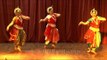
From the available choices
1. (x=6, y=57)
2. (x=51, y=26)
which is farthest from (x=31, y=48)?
(x=6, y=57)

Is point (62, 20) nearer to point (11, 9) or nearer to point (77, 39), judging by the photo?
point (77, 39)

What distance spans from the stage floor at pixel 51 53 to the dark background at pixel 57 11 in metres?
0.52

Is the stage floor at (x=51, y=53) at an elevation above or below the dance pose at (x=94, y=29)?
below

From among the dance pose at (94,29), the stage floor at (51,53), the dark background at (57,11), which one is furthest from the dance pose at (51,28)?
the dark background at (57,11)

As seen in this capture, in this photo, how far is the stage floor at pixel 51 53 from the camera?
298 inches

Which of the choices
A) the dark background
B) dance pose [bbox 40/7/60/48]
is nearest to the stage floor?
dance pose [bbox 40/7/60/48]

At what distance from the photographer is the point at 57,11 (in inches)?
384

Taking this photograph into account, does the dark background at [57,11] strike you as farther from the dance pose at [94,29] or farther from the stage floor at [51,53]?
the dance pose at [94,29]

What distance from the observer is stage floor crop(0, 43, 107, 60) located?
7.56 metres

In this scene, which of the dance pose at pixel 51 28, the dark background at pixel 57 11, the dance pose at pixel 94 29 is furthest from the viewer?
the dark background at pixel 57 11

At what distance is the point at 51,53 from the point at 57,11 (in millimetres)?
2003

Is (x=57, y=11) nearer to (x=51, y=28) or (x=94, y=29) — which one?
(x=51, y=28)

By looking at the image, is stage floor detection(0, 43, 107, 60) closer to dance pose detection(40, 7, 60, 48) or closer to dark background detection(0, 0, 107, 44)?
dance pose detection(40, 7, 60, 48)

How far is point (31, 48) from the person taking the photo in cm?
876
